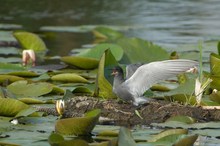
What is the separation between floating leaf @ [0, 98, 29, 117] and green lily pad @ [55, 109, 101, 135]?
481 mm

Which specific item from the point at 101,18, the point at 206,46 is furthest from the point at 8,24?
the point at 206,46

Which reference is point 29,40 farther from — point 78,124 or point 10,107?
point 78,124

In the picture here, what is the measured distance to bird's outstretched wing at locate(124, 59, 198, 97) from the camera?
16.3 feet

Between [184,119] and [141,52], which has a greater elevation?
[141,52]

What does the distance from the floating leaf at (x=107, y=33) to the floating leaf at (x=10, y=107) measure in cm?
456

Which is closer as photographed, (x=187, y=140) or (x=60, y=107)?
(x=187, y=140)

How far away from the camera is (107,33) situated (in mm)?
9430

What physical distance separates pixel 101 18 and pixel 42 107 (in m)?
7.32

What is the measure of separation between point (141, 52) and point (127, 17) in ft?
18.3

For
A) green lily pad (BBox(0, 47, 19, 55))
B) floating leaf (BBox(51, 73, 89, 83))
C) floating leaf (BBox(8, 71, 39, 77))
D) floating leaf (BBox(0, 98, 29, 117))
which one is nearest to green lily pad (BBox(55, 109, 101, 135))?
floating leaf (BBox(0, 98, 29, 117))

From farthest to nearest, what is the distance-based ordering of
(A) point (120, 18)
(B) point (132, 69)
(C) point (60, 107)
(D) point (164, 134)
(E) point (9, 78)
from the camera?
(A) point (120, 18) → (E) point (9, 78) → (B) point (132, 69) → (C) point (60, 107) → (D) point (164, 134)

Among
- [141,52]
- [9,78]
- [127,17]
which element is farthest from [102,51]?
[127,17]

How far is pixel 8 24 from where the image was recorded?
36.9 feet

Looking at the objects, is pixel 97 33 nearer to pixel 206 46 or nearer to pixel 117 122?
pixel 206 46
